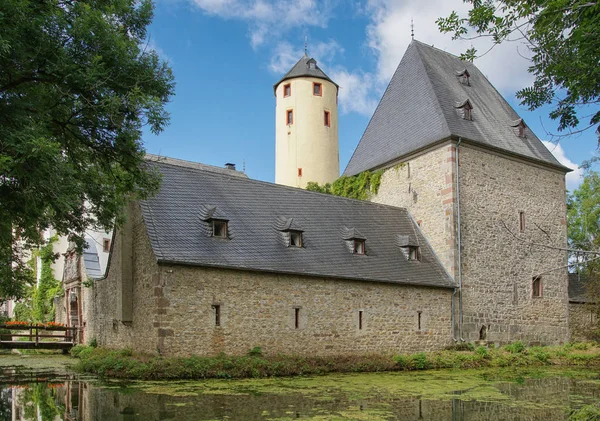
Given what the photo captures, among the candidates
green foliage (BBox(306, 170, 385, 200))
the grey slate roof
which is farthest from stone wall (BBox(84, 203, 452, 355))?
the grey slate roof

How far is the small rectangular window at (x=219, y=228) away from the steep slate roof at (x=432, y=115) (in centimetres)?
952

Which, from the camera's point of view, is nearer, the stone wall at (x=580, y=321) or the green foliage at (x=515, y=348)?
the green foliage at (x=515, y=348)

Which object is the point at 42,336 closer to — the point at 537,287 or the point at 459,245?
the point at 459,245

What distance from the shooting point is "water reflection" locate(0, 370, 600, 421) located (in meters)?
9.70

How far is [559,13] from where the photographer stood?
6754 mm

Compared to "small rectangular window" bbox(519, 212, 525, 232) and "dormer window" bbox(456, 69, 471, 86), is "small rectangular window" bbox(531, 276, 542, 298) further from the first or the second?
"dormer window" bbox(456, 69, 471, 86)

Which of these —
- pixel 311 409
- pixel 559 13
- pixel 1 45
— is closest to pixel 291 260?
pixel 311 409

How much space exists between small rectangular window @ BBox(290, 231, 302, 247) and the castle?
4cm

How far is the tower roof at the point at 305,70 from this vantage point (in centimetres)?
3647

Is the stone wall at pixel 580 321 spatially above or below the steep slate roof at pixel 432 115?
below

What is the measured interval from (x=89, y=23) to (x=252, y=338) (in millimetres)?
9753

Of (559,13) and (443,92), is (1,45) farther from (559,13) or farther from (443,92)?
(443,92)

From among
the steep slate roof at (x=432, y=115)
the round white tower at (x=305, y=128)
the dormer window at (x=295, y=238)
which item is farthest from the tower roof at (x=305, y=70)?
the dormer window at (x=295, y=238)

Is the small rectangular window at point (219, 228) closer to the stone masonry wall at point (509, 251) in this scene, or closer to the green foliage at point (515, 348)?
the stone masonry wall at point (509, 251)
